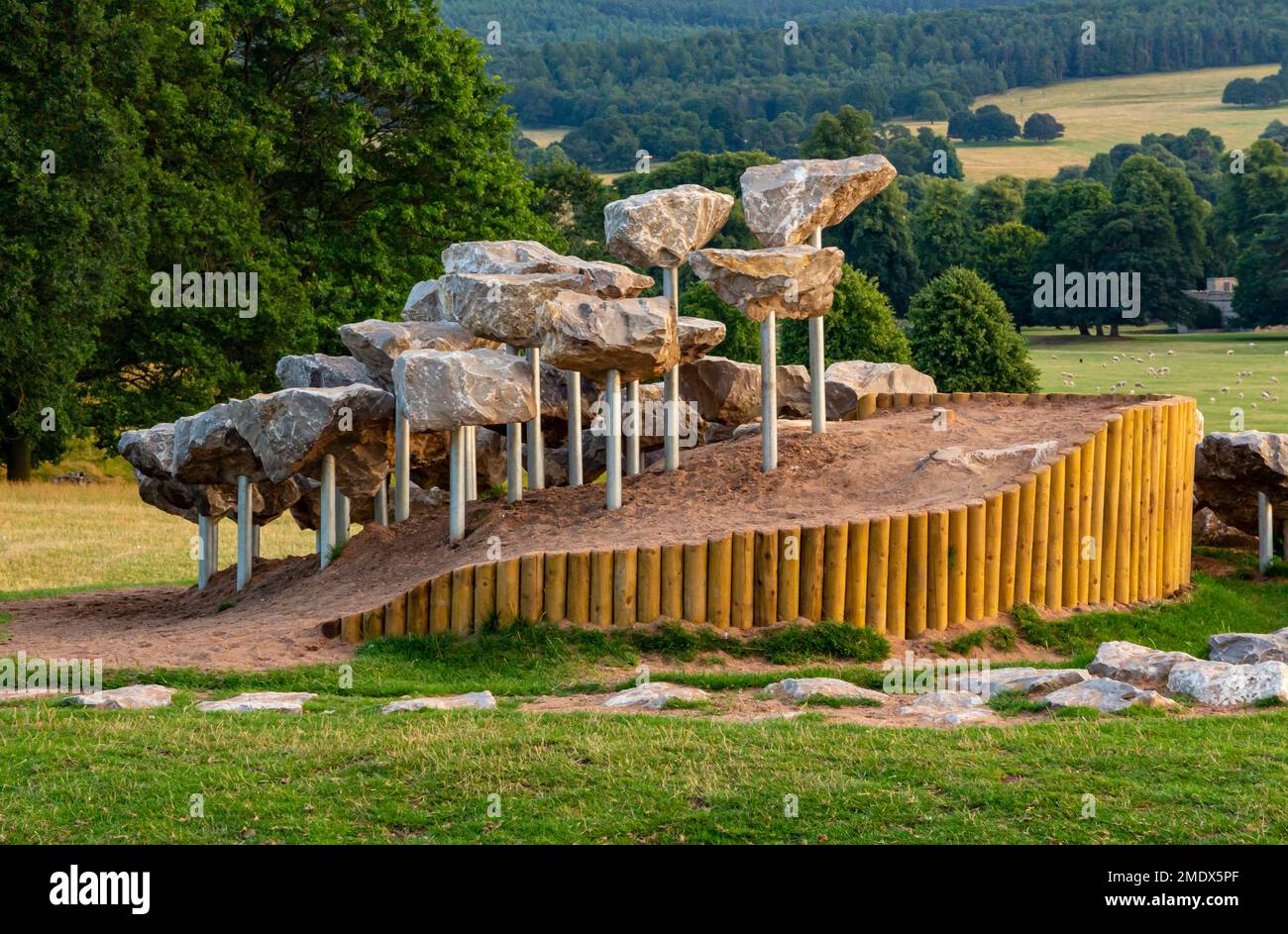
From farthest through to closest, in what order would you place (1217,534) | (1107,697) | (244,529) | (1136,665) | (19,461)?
(19,461)
(1217,534)
(244,529)
(1136,665)
(1107,697)

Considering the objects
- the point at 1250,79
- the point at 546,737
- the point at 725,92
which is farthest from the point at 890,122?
the point at 546,737

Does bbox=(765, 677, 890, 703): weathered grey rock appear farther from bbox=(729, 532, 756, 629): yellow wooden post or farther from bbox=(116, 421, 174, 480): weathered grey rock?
bbox=(116, 421, 174, 480): weathered grey rock

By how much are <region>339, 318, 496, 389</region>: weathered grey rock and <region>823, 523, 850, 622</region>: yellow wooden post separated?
546 centimetres

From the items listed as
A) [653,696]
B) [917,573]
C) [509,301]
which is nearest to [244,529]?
[509,301]

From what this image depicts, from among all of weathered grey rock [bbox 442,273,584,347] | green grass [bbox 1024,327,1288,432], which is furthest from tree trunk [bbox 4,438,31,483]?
green grass [bbox 1024,327,1288,432]

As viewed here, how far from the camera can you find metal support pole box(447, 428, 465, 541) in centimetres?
1747

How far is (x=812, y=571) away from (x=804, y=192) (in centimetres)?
547

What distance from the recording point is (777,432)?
758 inches

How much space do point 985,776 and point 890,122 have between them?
157 meters

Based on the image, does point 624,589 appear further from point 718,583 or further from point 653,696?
point 653,696

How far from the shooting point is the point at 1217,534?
912 inches

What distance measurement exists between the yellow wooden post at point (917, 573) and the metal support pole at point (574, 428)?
5.05m

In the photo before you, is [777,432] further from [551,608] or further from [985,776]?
[985,776]

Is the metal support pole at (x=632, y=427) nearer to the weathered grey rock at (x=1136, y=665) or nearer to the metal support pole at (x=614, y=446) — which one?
the metal support pole at (x=614, y=446)
